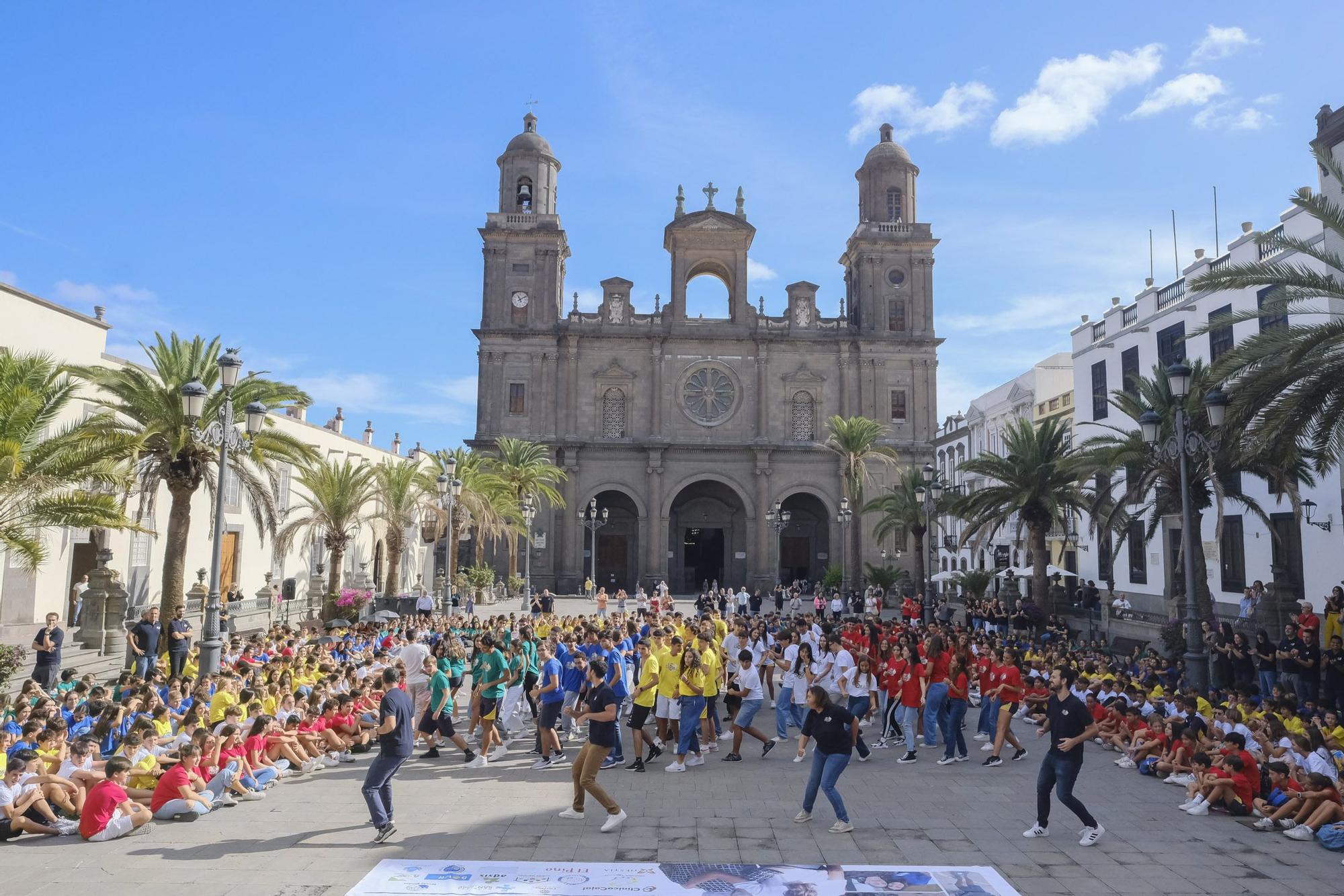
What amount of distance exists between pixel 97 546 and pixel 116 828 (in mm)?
20578

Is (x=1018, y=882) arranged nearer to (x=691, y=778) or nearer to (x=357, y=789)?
(x=691, y=778)

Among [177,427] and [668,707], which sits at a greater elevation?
[177,427]

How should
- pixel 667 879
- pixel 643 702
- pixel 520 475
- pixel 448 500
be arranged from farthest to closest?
pixel 520 475 → pixel 448 500 → pixel 643 702 → pixel 667 879

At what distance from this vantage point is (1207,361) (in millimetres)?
28141

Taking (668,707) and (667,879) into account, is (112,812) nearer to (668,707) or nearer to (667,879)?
(667,879)

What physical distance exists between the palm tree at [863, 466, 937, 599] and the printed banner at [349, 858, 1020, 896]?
31543mm

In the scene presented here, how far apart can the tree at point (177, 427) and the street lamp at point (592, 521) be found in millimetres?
26560

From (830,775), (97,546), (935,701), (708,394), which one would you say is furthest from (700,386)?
(830,775)

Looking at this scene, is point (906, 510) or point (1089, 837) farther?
point (906, 510)

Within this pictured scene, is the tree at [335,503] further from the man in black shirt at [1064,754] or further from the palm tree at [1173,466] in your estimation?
the man in black shirt at [1064,754]

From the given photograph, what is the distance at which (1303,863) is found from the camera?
830 centimetres

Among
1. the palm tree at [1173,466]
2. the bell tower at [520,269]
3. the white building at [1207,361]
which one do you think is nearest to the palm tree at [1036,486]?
the white building at [1207,361]

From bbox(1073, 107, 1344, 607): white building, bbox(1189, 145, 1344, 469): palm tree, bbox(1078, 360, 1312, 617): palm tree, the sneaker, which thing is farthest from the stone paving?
bbox(1073, 107, 1344, 607): white building

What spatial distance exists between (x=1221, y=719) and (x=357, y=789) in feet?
35.4
